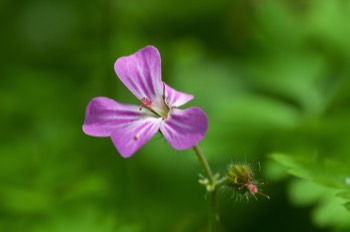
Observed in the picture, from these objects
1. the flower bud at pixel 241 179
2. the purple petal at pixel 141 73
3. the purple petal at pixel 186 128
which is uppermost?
the purple petal at pixel 141 73

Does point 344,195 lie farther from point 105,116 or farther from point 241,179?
point 105,116

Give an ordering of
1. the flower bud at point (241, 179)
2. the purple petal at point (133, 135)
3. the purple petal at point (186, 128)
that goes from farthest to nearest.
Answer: the flower bud at point (241, 179) → the purple petal at point (133, 135) → the purple petal at point (186, 128)

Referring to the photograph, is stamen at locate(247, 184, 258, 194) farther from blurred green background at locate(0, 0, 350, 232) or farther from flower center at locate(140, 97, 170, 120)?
flower center at locate(140, 97, 170, 120)

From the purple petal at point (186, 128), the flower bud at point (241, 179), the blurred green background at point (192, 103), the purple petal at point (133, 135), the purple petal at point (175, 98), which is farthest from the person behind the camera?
the blurred green background at point (192, 103)

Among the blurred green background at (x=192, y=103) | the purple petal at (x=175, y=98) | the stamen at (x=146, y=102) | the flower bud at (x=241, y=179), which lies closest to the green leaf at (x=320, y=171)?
the blurred green background at (x=192, y=103)

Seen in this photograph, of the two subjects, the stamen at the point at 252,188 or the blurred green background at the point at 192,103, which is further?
the blurred green background at the point at 192,103

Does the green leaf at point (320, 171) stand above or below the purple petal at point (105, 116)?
below

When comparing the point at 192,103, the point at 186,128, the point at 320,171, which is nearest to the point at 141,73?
the point at 186,128

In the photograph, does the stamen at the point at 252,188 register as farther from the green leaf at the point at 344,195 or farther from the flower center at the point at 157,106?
the flower center at the point at 157,106
